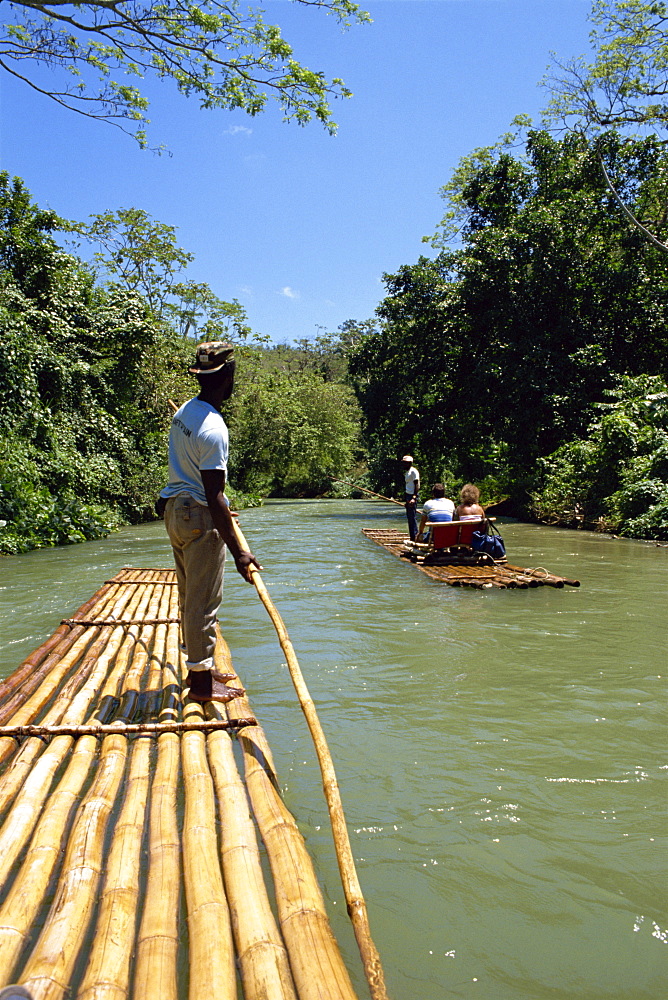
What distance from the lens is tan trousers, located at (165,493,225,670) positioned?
356 cm

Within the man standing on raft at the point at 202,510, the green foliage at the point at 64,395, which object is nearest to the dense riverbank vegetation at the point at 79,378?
the green foliage at the point at 64,395

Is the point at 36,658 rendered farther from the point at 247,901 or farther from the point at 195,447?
the point at 247,901

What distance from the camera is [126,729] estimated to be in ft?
10.8

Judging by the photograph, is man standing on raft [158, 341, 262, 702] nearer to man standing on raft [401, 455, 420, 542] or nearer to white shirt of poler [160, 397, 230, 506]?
white shirt of poler [160, 397, 230, 506]

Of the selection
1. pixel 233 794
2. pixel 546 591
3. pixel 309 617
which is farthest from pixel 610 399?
pixel 233 794

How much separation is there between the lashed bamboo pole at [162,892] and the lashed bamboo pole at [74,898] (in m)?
0.15

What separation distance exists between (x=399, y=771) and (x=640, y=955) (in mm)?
1462

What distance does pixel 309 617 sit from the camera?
23.6ft

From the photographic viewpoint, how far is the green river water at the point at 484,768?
2.25 metres

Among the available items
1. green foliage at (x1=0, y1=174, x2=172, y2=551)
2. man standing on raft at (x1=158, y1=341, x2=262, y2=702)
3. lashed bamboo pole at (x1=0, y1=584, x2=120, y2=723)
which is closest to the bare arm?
man standing on raft at (x1=158, y1=341, x2=262, y2=702)

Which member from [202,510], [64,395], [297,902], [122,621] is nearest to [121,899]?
[297,902]

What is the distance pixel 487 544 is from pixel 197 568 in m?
6.96

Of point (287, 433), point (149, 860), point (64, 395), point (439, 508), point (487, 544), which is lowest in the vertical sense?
point (149, 860)

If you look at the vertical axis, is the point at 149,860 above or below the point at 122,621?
below
